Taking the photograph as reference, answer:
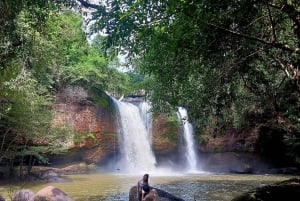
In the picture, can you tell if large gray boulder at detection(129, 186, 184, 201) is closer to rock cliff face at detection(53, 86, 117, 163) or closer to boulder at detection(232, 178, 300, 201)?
boulder at detection(232, 178, 300, 201)

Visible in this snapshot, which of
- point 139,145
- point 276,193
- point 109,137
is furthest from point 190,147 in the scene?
point 276,193

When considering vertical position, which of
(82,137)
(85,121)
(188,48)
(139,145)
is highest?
(85,121)

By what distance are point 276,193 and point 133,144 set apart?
21826 mm

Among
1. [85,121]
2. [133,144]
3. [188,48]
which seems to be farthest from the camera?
[133,144]

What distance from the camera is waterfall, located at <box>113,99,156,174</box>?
28.5 meters

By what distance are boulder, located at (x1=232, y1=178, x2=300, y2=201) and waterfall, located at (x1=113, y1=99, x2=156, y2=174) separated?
20.2 m

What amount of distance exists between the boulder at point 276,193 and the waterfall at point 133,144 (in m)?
20.2

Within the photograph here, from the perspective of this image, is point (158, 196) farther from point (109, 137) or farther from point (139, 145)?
point (139, 145)

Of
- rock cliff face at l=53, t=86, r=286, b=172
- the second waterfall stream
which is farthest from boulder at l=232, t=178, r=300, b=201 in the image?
the second waterfall stream

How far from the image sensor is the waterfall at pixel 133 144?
93.6ft

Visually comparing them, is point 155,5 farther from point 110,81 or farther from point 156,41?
point 110,81

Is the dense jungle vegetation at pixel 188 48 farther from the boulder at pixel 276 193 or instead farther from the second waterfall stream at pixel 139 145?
the second waterfall stream at pixel 139 145

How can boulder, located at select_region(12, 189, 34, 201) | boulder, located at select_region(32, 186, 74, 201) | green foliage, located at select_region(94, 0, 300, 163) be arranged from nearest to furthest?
green foliage, located at select_region(94, 0, 300, 163) < boulder, located at select_region(32, 186, 74, 201) < boulder, located at select_region(12, 189, 34, 201)

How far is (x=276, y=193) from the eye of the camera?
7992 mm
